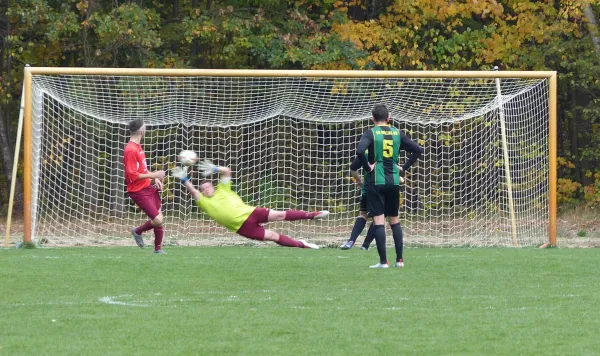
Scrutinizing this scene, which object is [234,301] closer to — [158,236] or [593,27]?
[158,236]

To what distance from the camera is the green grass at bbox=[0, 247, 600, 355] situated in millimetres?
6582

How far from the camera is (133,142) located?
44.3ft

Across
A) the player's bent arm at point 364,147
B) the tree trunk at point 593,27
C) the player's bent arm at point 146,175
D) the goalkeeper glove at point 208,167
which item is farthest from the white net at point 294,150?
the tree trunk at point 593,27

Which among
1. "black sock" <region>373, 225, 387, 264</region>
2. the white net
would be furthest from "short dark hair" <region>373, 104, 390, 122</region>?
the white net

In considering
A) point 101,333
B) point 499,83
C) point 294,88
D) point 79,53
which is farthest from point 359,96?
point 101,333

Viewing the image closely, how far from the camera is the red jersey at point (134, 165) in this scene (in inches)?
530

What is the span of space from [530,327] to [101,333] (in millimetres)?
2789

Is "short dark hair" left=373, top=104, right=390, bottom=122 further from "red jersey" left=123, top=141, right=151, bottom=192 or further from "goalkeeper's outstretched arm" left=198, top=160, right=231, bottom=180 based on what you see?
"red jersey" left=123, top=141, right=151, bottom=192

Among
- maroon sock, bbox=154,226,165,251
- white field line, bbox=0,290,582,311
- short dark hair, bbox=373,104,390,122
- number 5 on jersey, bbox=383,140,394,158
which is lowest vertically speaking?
white field line, bbox=0,290,582,311

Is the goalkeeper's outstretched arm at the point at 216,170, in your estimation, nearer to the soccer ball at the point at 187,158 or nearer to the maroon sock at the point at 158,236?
the soccer ball at the point at 187,158

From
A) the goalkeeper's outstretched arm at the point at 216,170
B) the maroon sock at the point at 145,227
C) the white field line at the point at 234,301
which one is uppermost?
the goalkeeper's outstretched arm at the point at 216,170

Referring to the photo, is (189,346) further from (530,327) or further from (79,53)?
(79,53)

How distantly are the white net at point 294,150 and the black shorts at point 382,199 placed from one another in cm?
599

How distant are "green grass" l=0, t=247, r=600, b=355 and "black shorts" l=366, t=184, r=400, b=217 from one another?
24.5 inches
